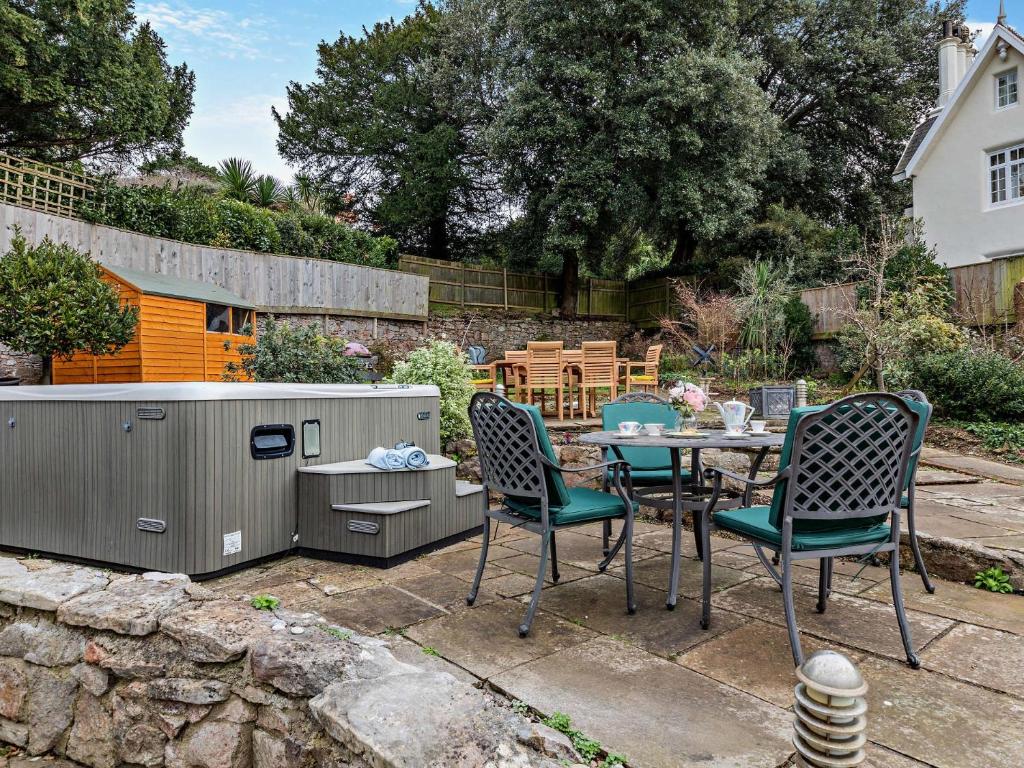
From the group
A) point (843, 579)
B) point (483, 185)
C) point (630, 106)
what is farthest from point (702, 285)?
point (843, 579)

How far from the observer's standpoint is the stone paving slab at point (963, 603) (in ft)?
7.61

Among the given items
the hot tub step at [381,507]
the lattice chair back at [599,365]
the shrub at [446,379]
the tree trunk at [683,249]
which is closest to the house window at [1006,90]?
the tree trunk at [683,249]

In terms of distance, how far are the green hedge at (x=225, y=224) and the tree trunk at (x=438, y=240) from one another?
11.0ft

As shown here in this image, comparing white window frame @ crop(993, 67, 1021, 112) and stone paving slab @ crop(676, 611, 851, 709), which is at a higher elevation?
white window frame @ crop(993, 67, 1021, 112)

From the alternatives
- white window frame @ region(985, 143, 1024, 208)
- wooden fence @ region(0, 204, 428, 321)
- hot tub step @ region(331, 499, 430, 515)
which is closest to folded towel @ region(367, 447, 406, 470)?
hot tub step @ region(331, 499, 430, 515)

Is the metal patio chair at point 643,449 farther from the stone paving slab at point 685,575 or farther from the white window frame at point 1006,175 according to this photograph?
the white window frame at point 1006,175

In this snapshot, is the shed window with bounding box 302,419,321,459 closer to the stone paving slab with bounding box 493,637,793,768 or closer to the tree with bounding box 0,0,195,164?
the stone paving slab with bounding box 493,637,793,768

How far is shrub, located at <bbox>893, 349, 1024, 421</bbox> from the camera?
628 cm

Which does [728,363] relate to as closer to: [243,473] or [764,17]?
[243,473]

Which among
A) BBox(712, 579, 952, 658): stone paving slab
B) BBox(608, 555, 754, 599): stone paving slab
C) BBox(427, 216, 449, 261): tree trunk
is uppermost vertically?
BBox(427, 216, 449, 261): tree trunk

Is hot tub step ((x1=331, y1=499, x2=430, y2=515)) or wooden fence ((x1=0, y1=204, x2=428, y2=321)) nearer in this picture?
hot tub step ((x1=331, y1=499, x2=430, y2=515))

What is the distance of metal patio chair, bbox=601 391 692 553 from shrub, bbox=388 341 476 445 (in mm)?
2099

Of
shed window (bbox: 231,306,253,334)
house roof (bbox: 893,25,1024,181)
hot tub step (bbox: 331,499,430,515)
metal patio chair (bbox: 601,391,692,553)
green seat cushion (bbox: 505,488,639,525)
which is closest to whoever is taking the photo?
green seat cushion (bbox: 505,488,639,525)

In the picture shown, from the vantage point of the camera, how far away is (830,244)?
13445mm
